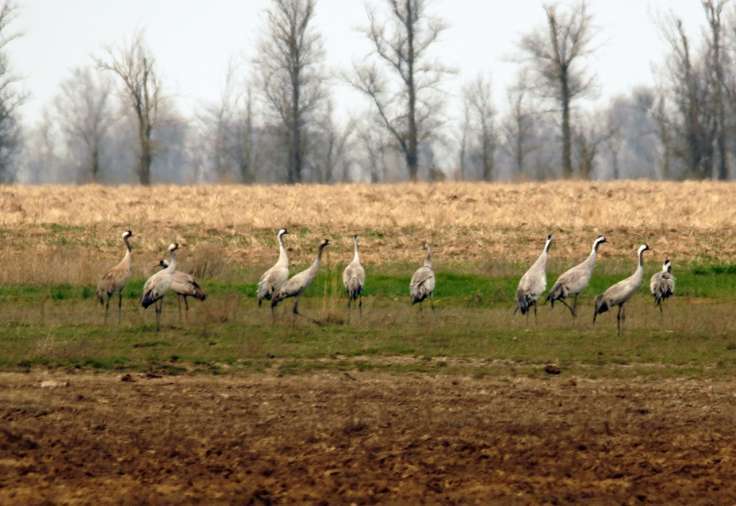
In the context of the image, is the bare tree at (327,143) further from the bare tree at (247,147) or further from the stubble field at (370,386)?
the stubble field at (370,386)

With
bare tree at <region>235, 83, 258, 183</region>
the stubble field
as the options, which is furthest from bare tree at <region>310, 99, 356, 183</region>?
the stubble field

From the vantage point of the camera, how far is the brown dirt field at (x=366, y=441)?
10.7 meters

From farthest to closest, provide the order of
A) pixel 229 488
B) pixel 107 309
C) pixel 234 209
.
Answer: pixel 234 209 < pixel 107 309 < pixel 229 488

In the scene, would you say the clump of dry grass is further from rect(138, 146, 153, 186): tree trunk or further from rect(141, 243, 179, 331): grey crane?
rect(138, 146, 153, 186): tree trunk

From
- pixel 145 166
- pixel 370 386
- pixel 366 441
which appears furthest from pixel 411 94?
pixel 366 441

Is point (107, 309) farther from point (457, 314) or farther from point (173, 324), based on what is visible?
point (457, 314)

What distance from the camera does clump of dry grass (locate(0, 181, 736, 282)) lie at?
32.1m

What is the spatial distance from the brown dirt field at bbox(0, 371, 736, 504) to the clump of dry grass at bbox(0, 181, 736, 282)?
12612 millimetres

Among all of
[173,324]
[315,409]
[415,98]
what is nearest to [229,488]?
[315,409]

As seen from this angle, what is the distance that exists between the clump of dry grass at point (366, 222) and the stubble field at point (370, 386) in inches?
10.3

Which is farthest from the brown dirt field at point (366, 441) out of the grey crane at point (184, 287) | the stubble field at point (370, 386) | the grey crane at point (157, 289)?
the grey crane at point (184, 287)

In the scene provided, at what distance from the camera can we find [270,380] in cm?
1557

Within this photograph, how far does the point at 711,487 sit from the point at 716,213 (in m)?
29.4

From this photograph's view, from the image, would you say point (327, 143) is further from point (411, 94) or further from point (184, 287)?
point (184, 287)
